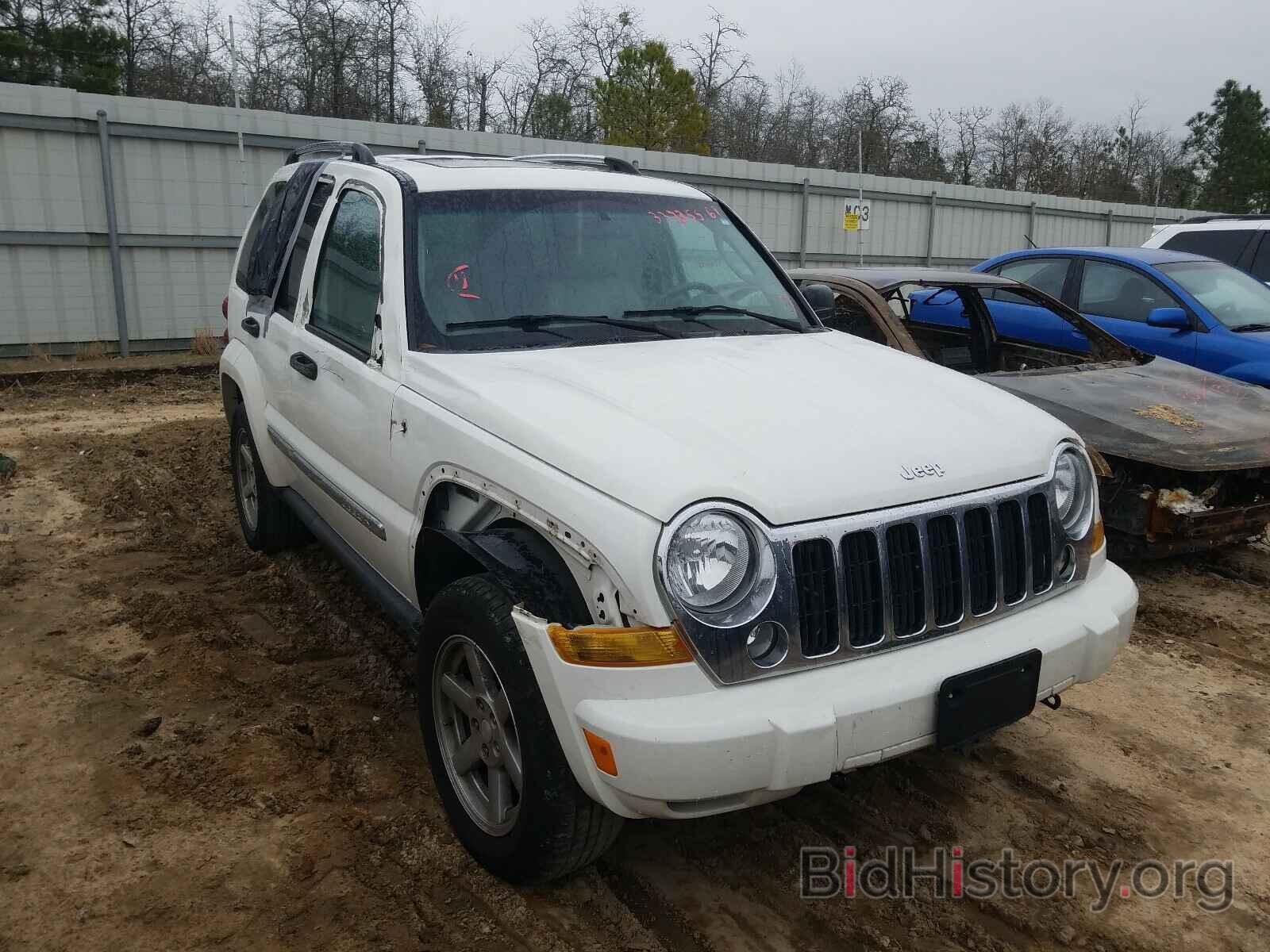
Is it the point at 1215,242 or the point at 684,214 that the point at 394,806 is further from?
the point at 1215,242

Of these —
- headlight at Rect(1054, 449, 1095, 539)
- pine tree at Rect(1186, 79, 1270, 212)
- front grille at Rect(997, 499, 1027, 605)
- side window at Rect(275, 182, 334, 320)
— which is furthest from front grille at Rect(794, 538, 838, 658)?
pine tree at Rect(1186, 79, 1270, 212)

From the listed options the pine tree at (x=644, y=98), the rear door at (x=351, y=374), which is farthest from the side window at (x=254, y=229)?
the pine tree at (x=644, y=98)

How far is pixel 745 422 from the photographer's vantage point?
277 centimetres

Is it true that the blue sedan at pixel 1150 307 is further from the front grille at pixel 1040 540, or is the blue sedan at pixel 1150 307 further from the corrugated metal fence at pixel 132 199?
the corrugated metal fence at pixel 132 199

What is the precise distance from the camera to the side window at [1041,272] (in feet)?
27.0

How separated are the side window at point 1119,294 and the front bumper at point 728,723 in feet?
20.1

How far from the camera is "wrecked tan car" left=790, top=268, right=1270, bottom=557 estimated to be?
4977 mm

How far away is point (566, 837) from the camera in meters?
2.59

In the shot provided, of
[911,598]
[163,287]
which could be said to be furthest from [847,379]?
[163,287]

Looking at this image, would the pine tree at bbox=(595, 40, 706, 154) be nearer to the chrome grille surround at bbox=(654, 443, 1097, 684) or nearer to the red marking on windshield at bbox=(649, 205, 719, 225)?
the red marking on windshield at bbox=(649, 205, 719, 225)

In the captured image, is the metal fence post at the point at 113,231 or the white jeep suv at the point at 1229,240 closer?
the white jeep suv at the point at 1229,240

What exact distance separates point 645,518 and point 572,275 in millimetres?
1609

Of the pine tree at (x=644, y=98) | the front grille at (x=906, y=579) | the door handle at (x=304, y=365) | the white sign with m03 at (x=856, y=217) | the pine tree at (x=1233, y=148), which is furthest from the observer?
the pine tree at (x=1233, y=148)

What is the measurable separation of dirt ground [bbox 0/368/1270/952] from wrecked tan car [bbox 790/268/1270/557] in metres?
0.45
